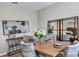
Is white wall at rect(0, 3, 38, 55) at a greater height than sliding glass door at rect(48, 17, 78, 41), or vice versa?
white wall at rect(0, 3, 38, 55)

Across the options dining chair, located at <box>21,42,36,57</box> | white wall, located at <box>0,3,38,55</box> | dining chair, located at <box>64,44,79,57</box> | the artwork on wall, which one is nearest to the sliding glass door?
dining chair, located at <box>64,44,79,57</box>

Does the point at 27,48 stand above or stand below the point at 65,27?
below

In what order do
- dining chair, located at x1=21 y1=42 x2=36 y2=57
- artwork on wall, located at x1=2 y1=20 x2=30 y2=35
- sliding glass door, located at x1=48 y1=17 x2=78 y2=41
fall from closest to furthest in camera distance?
sliding glass door, located at x1=48 y1=17 x2=78 y2=41, artwork on wall, located at x1=2 y1=20 x2=30 y2=35, dining chair, located at x1=21 y1=42 x2=36 y2=57

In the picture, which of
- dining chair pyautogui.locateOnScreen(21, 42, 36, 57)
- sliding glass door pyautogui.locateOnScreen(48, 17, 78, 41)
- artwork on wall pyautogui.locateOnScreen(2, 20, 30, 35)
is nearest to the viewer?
sliding glass door pyautogui.locateOnScreen(48, 17, 78, 41)

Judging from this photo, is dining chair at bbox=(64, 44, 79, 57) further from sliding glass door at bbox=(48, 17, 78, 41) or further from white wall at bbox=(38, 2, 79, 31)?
white wall at bbox=(38, 2, 79, 31)

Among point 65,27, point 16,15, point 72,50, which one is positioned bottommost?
point 72,50

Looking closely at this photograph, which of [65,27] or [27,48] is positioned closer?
[65,27]

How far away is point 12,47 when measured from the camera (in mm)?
1925

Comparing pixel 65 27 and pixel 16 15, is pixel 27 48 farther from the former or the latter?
pixel 65 27

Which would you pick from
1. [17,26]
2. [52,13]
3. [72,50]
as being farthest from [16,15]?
[72,50]

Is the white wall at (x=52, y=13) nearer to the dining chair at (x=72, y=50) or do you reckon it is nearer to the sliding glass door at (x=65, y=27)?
the sliding glass door at (x=65, y=27)

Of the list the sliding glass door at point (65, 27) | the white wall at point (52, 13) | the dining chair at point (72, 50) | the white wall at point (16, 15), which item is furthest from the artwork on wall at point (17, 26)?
the dining chair at point (72, 50)

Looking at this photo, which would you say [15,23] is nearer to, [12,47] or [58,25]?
[12,47]

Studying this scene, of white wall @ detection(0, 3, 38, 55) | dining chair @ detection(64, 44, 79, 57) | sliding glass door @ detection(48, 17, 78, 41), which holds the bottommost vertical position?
dining chair @ detection(64, 44, 79, 57)
